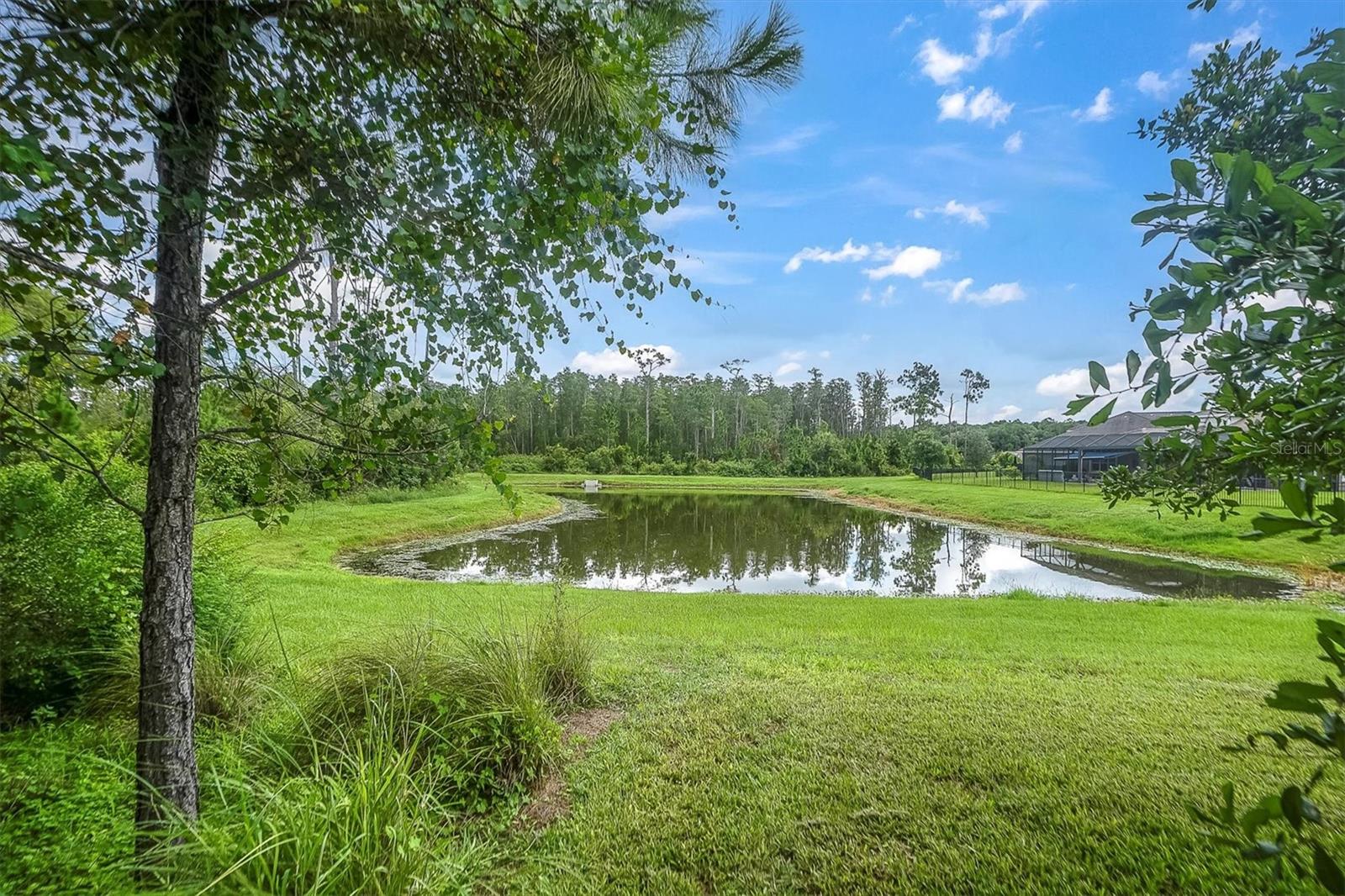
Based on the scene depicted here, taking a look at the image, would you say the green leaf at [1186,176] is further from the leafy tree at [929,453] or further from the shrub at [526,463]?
the leafy tree at [929,453]

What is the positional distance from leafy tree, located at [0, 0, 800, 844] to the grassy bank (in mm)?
4601

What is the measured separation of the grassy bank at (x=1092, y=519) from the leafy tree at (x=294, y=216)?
4.60m

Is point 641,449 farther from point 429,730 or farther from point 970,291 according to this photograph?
point 429,730

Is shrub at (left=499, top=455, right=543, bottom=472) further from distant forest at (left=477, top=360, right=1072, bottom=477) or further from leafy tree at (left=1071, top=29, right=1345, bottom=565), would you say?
leafy tree at (left=1071, top=29, right=1345, bottom=565)

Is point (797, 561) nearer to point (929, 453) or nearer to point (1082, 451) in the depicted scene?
point (1082, 451)

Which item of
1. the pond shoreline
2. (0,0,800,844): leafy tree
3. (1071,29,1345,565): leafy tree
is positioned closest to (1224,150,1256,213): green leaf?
(1071,29,1345,565): leafy tree

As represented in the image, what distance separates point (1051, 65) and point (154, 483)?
412 cm

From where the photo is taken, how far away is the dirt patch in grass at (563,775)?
7.84 feet

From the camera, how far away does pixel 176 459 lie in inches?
69.1

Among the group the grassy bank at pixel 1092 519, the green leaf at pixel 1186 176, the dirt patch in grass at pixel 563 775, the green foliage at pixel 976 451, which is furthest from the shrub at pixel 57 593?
the green foliage at pixel 976 451

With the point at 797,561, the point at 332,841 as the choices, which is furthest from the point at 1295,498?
the point at 797,561

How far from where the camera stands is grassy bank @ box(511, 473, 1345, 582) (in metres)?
12.0

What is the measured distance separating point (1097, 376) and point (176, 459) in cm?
238

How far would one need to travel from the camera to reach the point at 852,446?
143 feet
